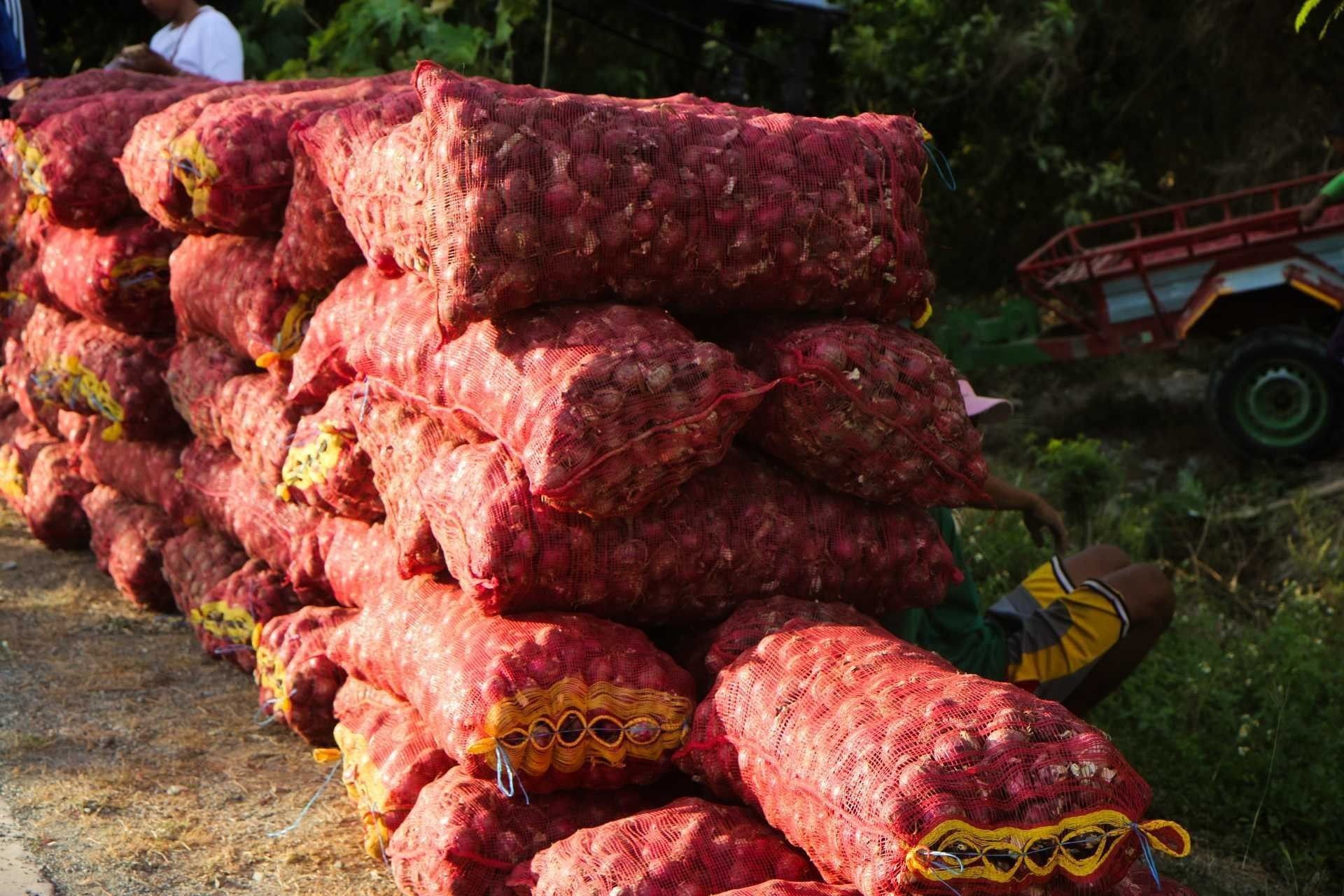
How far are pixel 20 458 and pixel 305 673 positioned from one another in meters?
3.46

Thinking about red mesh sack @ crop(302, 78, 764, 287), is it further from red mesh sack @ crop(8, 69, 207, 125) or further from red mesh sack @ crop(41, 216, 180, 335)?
red mesh sack @ crop(8, 69, 207, 125)

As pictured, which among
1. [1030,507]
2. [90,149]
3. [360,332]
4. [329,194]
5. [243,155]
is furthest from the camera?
[90,149]

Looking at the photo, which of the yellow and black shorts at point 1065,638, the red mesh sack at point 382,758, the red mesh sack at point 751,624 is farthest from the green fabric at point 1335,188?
the red mesh sack at point 382,758

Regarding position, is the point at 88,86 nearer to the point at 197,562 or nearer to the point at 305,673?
the point at 197,562

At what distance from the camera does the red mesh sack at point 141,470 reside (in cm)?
516

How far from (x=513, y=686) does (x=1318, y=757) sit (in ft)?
8.79

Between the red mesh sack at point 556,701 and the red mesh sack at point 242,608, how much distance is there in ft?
5.72

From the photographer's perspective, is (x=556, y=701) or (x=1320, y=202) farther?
(x=1320, y=202)

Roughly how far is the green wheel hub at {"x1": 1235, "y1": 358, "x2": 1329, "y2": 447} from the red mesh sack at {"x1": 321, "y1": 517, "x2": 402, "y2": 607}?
18.7 feet

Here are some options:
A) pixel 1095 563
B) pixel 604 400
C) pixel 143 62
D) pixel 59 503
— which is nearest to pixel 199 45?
pixel 143 62

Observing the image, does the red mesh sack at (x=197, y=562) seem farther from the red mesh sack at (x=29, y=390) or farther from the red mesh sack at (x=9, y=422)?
the red mesh sack at (x=9, y=422)

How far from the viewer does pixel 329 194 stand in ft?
12.1

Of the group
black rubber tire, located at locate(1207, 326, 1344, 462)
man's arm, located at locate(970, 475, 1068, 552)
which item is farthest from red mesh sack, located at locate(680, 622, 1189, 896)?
black rubber tire, located at locate(1207, 326, 1344, 462)

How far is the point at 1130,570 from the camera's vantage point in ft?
13.6
